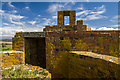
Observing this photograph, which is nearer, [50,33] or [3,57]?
[3,57]

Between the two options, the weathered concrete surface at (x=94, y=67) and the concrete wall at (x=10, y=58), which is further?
the concrete wall at (x=10, y=58)

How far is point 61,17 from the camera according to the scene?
726 centimetres

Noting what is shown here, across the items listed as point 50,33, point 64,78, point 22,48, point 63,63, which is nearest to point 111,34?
point 63,63

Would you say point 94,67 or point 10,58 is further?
point 10,58

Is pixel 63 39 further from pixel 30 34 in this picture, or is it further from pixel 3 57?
pixel 3 57

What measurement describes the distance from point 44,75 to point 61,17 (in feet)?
20.4

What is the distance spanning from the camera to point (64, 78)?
3408 millimetres

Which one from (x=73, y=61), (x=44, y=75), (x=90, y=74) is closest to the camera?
(x=44, y=75)

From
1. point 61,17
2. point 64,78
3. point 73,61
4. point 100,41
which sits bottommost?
point 64,78

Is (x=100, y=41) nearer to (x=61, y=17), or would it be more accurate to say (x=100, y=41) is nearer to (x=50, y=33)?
(x=50, y=33)

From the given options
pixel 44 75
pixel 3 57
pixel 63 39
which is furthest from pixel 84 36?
pixel 3 57

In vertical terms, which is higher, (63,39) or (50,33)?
(50,33)

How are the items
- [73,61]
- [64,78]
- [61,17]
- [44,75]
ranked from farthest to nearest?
[61,17]
[64,78]
[73,61]
[44,75]

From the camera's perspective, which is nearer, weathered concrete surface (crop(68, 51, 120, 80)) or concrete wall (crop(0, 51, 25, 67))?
weathered concrete surface (crop(68, 51, 120, 80))
